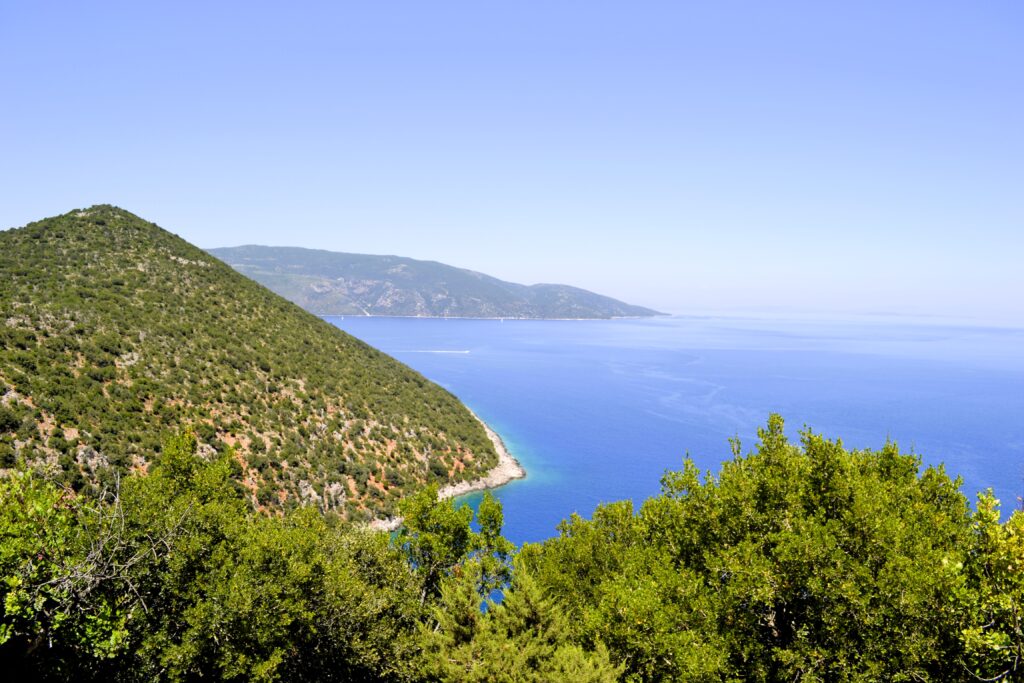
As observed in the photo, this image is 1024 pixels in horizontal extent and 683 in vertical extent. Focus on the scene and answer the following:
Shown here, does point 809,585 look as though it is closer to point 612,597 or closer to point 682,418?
point 612,597

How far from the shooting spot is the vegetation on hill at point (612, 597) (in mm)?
14578

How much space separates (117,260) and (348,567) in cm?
6393

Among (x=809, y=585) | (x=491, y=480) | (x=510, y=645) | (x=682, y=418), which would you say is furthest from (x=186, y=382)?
(x=682, y=418)

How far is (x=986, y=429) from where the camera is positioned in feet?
360

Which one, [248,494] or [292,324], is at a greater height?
[292,324]

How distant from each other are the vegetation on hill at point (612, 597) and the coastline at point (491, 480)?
31.5 m

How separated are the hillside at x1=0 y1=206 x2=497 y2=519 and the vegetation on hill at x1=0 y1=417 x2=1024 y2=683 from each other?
25.5 metres

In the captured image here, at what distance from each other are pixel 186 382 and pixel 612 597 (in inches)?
2041

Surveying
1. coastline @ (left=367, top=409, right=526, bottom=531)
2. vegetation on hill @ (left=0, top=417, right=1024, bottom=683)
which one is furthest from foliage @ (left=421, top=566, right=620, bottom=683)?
coastline @ (left=367, top=409, right=526, bottom=531)

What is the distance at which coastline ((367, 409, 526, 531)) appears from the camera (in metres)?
54.8

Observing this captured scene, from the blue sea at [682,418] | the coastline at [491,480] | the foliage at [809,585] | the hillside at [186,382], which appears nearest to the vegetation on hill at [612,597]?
the foliage at [809,585]

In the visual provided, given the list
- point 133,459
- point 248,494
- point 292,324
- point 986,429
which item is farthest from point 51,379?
point 986,429

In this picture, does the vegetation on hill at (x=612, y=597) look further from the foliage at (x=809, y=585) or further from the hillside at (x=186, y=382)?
the hillside at (x=186, y=382)

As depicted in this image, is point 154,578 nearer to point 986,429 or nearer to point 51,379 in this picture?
point 51,379
